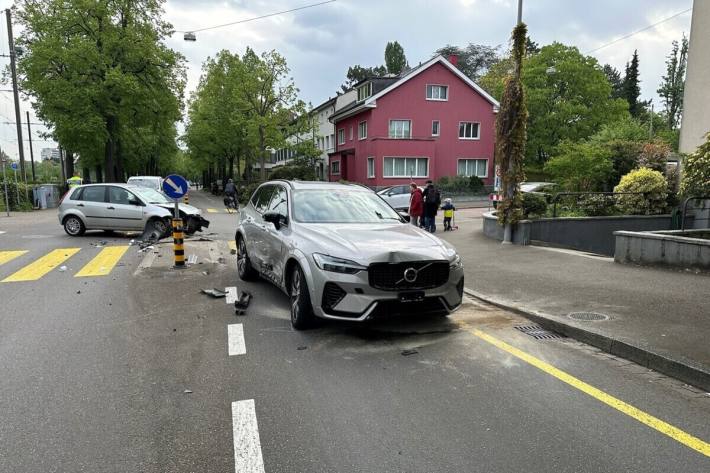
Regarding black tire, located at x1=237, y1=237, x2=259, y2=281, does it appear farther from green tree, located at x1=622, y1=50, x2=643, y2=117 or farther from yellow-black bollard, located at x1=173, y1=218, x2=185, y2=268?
green tree, located at x1=622, y1=50, x2=643, y2=117

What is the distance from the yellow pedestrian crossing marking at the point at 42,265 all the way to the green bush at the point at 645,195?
15.7m

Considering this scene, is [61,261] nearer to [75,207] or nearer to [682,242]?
[75,207]

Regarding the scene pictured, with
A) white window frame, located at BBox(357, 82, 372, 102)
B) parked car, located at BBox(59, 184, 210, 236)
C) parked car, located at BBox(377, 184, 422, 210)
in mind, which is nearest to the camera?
parked car, located at BBox(59, 184, 210, 236)

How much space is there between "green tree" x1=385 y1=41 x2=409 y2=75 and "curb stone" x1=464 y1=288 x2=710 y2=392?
95.0 metres

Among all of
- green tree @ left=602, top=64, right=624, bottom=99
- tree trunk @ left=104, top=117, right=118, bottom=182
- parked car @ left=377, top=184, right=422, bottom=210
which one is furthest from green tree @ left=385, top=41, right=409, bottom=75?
parked car @ left=377, top=184, right=422, bottom=210

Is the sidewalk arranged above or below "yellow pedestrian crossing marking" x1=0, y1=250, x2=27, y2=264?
above

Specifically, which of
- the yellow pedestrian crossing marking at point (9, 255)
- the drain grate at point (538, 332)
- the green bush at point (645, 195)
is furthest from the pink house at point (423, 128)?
the drain grate at point (538, 332)

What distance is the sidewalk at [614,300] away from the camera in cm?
481

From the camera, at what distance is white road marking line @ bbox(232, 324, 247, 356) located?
16.6 ft

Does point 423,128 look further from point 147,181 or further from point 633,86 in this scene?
point 633,86

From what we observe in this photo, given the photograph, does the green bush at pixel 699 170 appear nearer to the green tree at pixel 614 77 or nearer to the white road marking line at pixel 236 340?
the white road marking line at pixel 236 340

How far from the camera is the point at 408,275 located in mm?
5172

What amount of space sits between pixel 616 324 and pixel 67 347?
20.6 feet

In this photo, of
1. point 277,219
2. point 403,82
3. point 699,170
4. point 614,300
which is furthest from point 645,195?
point 403,82
